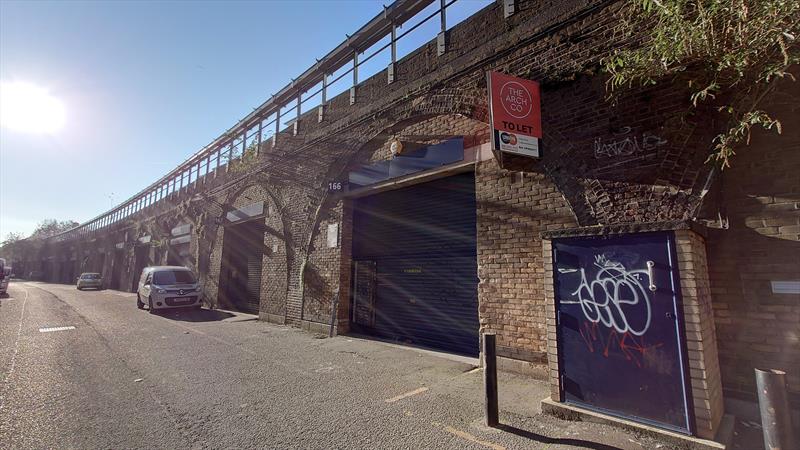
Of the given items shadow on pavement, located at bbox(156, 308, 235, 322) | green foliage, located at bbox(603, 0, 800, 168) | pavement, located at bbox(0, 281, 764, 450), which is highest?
green foliage, located at bbox(603, 0, 800, 168)

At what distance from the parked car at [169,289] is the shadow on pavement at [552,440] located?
1486 cm

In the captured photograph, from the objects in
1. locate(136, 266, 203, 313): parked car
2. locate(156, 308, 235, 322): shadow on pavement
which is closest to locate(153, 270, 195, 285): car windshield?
locate(136, 266, 203, 313): parked car

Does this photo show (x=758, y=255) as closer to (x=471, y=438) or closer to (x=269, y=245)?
(x=471, y=438)

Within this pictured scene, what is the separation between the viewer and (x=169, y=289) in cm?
1485

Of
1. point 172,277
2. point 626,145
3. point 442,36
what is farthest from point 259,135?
point 626,145

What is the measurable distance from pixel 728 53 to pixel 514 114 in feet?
9.02

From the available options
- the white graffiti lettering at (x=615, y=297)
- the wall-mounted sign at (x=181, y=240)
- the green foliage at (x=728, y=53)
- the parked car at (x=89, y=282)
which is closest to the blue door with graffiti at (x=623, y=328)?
the white graffiti lettering at (x=615, y=297)

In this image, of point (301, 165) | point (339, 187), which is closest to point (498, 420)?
point (339, 187)

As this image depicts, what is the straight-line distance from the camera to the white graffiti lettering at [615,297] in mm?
3916

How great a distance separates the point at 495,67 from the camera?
7.39 meters

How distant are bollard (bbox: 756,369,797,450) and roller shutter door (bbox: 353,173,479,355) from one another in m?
4.63

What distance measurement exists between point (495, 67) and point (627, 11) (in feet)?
7.74

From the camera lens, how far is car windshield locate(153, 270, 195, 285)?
1529 centimetres

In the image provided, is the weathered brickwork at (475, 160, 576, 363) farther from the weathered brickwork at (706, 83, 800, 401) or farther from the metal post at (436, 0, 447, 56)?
the metal post at (436, 0, 447, 56)
